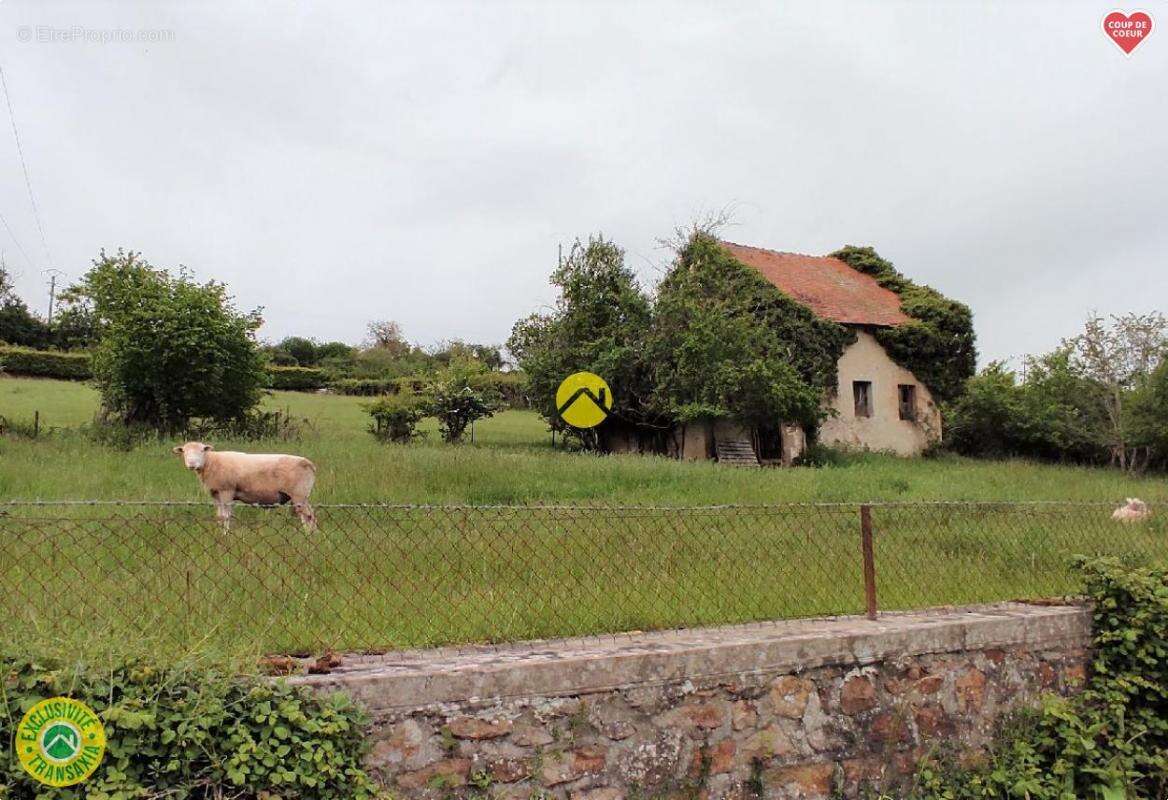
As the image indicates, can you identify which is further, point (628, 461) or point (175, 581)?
point (628, 461)

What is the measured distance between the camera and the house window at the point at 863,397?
82.3ft

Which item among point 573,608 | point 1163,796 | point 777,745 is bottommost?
point 1163,796

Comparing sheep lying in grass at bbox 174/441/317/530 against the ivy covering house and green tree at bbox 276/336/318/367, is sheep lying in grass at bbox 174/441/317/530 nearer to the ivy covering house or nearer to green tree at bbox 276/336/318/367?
the ivy covering house

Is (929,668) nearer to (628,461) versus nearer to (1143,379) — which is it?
(628,461)

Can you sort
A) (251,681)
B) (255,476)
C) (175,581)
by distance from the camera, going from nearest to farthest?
1. (251,681)
2. (175,581)
3. (255,476)

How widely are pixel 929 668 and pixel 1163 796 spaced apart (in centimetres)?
184

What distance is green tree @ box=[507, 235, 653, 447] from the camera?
2134cm

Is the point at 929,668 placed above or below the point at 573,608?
below

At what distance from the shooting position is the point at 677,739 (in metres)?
4.21

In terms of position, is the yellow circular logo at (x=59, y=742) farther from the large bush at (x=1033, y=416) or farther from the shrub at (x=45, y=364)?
the shrub at (x=45, y=364)

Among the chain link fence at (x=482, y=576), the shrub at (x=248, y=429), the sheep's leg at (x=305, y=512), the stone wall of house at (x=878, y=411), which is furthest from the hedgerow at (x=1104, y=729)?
the stone wall of house at (x=878, y=411)

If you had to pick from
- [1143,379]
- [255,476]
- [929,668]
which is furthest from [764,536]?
[1143,379]

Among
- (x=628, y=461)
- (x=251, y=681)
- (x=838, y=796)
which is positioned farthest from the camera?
(x=628, y=461)

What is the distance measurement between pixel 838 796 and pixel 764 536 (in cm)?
283
